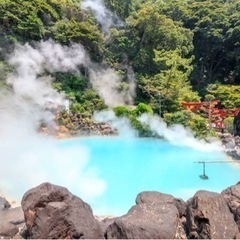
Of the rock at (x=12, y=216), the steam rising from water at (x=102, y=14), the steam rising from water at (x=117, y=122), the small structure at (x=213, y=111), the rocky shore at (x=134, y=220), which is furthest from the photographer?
the steam rising from water at (x=102, y=14)

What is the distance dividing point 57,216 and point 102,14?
64.4ft

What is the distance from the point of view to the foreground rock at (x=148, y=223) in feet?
12.8

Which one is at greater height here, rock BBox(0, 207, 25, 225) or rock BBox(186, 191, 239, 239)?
rock BBox(186, 191, 239, 239)

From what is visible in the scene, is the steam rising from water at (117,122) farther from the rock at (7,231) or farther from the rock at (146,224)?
the rock at (146,224)

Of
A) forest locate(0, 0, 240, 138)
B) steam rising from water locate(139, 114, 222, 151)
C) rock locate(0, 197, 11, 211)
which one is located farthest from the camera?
forest locate(0, 0, 240, 138)

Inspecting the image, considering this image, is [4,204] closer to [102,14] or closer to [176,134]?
[176,134]

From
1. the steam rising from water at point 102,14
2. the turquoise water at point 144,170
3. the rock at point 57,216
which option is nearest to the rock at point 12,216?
the rock at point 57,216

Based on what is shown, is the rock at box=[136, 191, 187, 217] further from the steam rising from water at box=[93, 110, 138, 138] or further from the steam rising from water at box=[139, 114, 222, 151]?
the steam rising from water at box=[93, 110, 138, 138]

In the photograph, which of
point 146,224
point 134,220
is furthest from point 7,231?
point 146,224

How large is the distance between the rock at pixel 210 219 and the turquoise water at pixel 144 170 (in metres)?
3.18

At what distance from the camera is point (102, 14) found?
22078 millimetres

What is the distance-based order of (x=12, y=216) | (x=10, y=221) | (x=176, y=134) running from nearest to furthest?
(x=10, y=221) < (x=12, y=216) < (x=176, y=134)

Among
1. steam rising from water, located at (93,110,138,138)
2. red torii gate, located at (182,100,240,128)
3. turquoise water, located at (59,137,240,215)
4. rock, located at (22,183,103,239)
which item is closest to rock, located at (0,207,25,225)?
rock, located at (22,183,103,239)

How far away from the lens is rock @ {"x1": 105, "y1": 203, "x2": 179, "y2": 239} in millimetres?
3908
